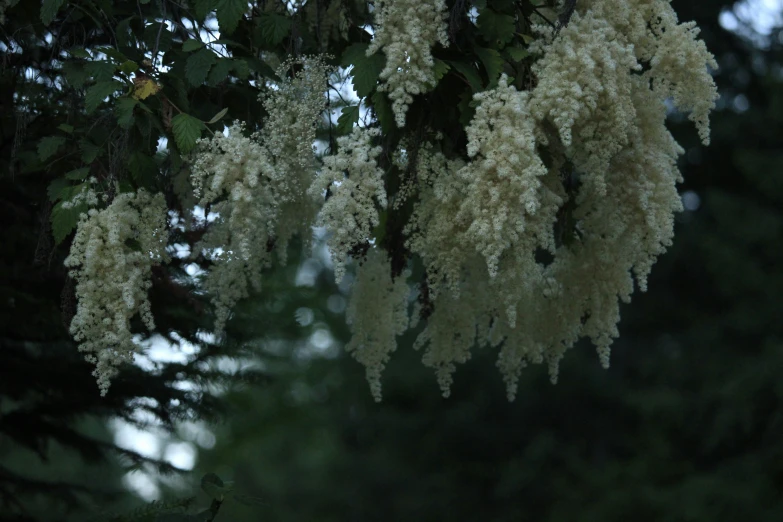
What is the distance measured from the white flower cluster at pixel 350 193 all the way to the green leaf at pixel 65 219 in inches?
33.9

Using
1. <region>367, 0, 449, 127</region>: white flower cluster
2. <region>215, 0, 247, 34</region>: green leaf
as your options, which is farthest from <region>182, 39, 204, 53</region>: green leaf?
<region>367, 0, 449, 127</region>: white flower cluster

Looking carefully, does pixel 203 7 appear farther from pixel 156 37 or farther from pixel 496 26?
pixel 496 26

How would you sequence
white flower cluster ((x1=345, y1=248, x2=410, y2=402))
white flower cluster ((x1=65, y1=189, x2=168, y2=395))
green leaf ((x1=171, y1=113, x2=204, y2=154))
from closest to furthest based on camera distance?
1. white flower cluster ((x1=65, y1=189, x2=168, y2=395))
2. green leaf ((x1=171, y1=113, x2=204, y2=154))
3. white flower cluster ((x1=345, y1=248, x2=410, y2=402))

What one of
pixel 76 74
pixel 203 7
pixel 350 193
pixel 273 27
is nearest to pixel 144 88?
pixel 76 74

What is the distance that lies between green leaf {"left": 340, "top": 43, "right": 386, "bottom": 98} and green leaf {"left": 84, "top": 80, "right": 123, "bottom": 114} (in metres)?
0.89

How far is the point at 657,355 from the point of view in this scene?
12812 mm

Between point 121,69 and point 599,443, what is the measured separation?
10.5 metres

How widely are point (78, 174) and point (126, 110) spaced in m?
0.36

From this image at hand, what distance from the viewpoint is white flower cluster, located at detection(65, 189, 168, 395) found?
345 centimetres

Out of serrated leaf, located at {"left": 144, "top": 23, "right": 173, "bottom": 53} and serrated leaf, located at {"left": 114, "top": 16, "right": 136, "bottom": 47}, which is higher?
→ serrated leaf, located at {"left": 114, "top": 16, "right": 136, "bottom": 47}

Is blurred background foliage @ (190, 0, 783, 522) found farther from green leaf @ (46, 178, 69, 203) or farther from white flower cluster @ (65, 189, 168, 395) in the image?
white flower cluster @ (65, 189, 168, 395)

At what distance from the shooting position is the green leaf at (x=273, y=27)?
13.5 ft

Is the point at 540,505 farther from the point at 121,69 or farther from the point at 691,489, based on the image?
the point at 121,69

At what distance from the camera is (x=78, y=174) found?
12.2 feet
